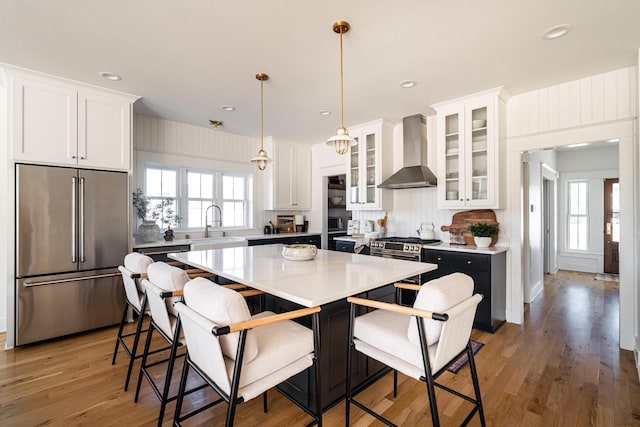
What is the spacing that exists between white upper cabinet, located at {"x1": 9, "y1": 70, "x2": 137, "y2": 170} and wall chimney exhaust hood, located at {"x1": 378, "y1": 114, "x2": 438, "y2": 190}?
3.38 metres

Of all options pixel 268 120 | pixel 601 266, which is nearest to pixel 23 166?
pixel 268 120

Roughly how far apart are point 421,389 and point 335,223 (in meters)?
4.35

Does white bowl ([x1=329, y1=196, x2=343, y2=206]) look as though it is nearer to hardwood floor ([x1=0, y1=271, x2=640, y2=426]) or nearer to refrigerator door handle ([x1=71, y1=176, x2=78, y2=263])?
hardwood floor ([x1=0, y1=271, x2=640, y2=426])

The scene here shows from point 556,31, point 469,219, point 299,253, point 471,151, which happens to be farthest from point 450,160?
point 299,253

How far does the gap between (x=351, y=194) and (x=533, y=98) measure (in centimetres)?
262

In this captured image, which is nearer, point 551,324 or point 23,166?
point 23,166

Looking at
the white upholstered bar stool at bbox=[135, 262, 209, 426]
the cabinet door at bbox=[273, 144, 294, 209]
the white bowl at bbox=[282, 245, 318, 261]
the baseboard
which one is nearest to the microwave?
the cabinet door at bbox=[273, 144, 294, 209]

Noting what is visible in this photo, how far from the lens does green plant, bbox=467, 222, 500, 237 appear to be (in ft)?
11.4

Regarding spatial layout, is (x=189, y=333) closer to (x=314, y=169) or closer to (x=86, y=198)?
(x=86, y=198)

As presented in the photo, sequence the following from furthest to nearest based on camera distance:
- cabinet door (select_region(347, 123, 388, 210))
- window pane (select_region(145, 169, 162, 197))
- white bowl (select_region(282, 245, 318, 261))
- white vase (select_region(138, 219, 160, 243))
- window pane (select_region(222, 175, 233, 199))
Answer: window pane (select_region(222, 175, 233, 199)) → cabinet door (select_region(347, 123, 388, 210)) → window pane (select_region(145, 169, 162, 197)) → white vase (select_region(138, 219, 160, 243)) → white bowl (select_region(282, 245, 318, 261))

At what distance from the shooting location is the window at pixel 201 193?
14.8 ft

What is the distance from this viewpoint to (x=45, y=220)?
9.65ft

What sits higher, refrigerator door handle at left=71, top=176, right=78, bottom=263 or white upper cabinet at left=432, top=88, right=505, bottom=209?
white upper cabinet at left=432, top=88, right=505, bottom=209

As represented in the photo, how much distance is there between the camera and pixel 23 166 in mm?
2850
